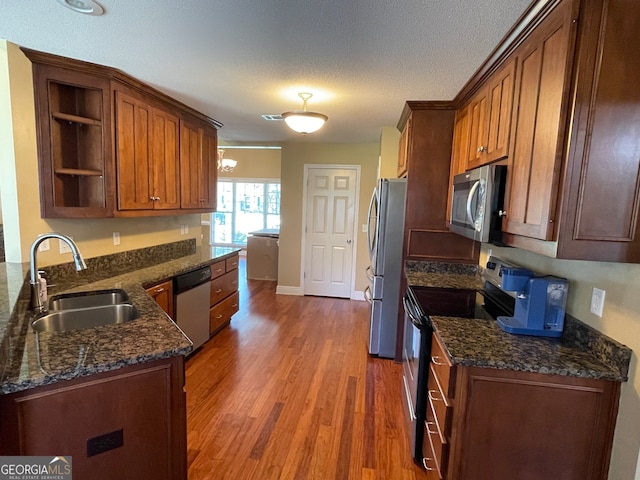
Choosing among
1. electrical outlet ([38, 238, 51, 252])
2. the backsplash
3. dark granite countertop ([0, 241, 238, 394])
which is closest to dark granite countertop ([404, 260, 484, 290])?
dark granite countertop ([0, 241, 238, 394])

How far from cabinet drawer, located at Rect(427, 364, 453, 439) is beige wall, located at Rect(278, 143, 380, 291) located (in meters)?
3.45

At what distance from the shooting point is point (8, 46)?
203 cm

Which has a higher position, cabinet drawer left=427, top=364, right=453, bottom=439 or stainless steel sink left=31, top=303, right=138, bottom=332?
stainless steel sink left=31, top=303, right=138, bottom=332

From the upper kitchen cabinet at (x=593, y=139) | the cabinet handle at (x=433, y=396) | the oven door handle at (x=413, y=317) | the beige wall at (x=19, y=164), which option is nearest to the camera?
the upper kitchen cabinet at (x=593, y=139)

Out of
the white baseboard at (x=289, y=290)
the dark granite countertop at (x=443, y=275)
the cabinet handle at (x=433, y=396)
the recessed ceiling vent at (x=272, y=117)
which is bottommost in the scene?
the white baseboard at (x=289, y=290)

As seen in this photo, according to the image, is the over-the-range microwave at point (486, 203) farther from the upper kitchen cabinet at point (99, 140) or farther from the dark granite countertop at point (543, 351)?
the upper kitchen cabinet at point (99, 140)

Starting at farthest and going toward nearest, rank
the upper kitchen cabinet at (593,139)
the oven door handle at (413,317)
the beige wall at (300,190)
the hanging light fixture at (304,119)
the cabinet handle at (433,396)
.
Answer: the beige wall at (300,190), the hanging light fixture at (304,119), the oven door handle at (413,317), the cabinet handle at (433,396), the upper kitchen cabinet at (593,139)

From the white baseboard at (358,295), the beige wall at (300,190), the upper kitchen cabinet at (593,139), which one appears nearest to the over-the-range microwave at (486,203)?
the upper kitchen cabinet at (593,139)

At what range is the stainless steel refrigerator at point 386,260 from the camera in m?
3.20

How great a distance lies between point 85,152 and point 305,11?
6.33 feet

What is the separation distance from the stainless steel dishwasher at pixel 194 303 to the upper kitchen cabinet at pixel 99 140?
641 millimetres

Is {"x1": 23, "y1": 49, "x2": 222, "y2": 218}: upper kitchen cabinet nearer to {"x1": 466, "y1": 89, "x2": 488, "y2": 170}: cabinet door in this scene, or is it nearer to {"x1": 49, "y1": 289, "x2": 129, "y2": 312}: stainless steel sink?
{"x1": 49, "y1": 289, "x2": 129, "y2": 312}: stainless steel sink

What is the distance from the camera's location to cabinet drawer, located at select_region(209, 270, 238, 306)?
3.56 meters

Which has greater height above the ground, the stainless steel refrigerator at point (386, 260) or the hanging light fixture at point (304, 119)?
the hanging light fixture at point (304, 119)
